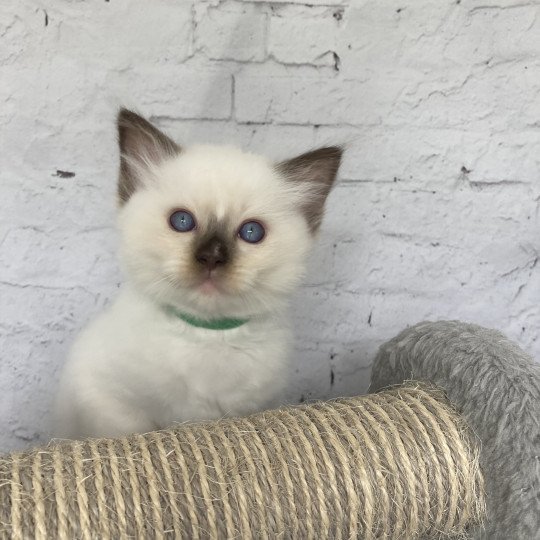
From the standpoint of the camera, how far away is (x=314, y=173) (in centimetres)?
107

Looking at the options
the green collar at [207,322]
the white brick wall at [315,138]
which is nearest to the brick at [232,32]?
the white brick wall at [315,138]

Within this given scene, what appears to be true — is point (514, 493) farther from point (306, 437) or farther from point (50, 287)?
point (50, 287)

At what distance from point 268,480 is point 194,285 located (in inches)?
12.2

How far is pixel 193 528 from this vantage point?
2.36 ft

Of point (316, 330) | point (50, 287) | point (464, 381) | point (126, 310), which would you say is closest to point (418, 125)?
point (316, 330)

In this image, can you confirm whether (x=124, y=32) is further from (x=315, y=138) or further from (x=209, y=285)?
(x=209, y=285)

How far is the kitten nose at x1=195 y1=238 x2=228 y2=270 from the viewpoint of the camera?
0.88 meters

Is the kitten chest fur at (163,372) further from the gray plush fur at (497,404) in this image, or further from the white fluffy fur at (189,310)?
the gray plush fur at (497,404)

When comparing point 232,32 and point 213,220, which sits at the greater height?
point 232,32

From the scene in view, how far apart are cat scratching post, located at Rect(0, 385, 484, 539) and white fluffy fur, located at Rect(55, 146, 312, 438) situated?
177 mm

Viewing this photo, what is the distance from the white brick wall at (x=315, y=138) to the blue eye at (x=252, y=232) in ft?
1.49

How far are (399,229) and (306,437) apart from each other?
763 mm

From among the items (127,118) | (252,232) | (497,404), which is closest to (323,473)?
(497,404)

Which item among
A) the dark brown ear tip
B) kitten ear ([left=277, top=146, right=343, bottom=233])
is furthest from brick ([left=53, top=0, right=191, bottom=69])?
kitten ear ([left=277, top=146, right=343, bottom=233])
